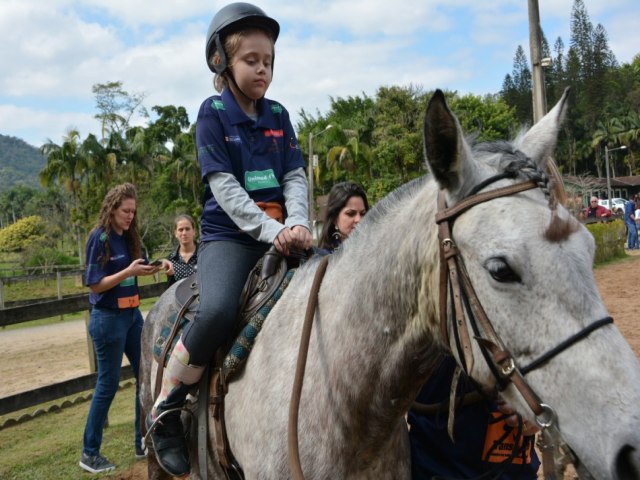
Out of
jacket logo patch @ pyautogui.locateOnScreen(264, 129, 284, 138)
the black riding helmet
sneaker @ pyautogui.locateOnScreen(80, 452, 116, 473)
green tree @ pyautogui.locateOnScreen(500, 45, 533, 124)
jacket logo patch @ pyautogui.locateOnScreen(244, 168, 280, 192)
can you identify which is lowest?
sneaker @ pyautogui.locateOnScreen(80, 452, 116, 473)

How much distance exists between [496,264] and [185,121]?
49.1 m

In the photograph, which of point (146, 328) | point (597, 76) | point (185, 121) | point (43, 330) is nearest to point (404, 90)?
point (185, 121)

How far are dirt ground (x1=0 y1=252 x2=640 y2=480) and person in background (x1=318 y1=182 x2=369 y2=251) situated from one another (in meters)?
3.02

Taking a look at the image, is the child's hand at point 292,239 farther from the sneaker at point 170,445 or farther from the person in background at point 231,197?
the sneaker at point 170,445

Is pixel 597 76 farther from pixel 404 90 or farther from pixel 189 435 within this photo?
pixel 189 435

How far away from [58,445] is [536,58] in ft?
30.8

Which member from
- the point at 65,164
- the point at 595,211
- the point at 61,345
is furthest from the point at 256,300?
the point at 65,164

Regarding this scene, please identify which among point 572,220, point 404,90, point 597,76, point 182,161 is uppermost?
point 597,76

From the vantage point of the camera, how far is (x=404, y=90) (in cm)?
3528

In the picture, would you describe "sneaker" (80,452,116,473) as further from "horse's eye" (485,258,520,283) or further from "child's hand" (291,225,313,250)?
"horse's eye" (485,258,520,283)

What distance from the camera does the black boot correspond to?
2.67 metres

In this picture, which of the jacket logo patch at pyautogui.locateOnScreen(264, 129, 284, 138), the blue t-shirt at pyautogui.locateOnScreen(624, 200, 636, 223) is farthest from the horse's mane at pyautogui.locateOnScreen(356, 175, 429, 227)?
the blue t-shirt at pyautogui.locateOnScreen(624, 200, 636, 223)

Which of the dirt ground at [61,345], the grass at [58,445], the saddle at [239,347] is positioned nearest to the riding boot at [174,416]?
the saddle at [239,347]

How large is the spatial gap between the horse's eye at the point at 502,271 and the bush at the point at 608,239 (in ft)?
63.2
